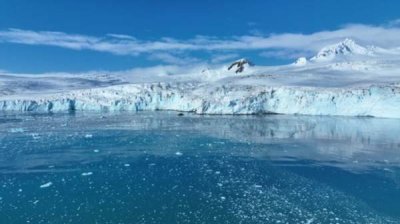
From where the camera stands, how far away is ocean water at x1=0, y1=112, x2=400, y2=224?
8680 mm

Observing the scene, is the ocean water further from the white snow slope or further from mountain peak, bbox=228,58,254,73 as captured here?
mountain peak, bbox=228,58,254,73

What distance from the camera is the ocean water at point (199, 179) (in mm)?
8680

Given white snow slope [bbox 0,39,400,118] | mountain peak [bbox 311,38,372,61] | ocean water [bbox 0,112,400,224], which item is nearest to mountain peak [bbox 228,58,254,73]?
white snow slope [bbox 0,39,400,118]

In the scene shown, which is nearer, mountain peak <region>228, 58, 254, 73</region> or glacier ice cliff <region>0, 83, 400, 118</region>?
glacier ice cliff <region>0, 83, 400, 118</region>

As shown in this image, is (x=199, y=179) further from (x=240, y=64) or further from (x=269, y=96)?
(x=240, y=64)

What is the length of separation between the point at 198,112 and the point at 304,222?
29349 millimetres

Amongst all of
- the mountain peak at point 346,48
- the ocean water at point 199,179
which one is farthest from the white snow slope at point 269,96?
the mountain peak at point 346,48

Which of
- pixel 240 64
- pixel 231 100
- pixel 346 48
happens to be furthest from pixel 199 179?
pixel 346 48

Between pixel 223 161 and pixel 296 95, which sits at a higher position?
pixel 296 95

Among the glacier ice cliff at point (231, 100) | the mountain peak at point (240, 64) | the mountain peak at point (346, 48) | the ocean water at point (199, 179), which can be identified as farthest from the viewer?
the mountain peak at point (346, 48)

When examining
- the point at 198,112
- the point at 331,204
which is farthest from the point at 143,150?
the point at 198,112

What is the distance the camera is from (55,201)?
374 inches

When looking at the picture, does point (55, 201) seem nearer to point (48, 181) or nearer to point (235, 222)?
point (48, 181)

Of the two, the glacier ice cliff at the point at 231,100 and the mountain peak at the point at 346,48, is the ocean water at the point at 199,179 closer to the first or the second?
the glacier ice cliff at the point at 231,100
